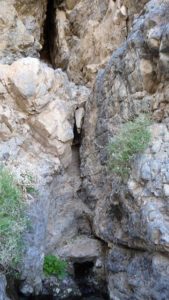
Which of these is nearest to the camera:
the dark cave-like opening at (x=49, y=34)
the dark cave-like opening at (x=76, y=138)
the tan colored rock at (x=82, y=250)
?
the tan colored rock at (x=82, y=250)

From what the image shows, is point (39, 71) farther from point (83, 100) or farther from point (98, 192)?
point (98, 192)

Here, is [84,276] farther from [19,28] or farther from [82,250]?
Answer: [19,28]

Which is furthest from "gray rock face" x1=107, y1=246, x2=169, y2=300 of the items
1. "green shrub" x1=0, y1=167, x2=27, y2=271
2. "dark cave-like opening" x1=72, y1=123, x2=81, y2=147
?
"dark cave-like opening" x1=72, y1=123, x2=81, y2=147

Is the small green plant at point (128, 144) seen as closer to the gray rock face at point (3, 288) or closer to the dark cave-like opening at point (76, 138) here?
the dark cave-like opening at point (76, 138)

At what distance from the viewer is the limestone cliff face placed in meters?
5.71

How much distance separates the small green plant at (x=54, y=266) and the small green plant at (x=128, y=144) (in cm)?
193

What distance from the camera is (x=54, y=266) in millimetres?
6848

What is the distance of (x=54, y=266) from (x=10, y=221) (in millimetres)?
1560

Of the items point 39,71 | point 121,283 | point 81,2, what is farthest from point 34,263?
point 81,2

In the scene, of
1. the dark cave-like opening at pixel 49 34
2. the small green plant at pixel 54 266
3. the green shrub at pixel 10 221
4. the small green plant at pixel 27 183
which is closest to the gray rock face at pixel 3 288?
the green shrub at pixel 10 221

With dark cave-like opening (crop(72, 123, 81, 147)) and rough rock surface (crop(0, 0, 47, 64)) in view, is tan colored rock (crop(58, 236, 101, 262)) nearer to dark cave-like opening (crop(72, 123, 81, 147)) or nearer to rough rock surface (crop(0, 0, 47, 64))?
dark cave-like opening (crop(72, 123, 81, 147))

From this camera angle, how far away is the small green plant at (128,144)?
5.89 meters

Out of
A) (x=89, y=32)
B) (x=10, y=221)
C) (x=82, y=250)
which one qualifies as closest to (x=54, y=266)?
(x=82, y=250)

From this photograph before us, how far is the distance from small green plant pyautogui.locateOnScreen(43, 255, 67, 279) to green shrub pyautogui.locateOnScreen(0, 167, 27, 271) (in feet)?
3.41
